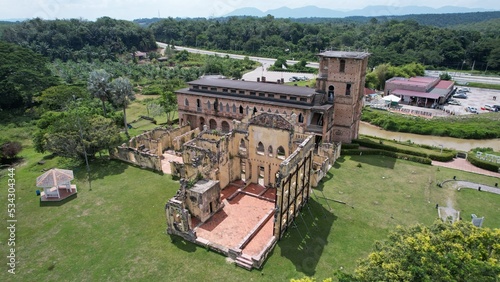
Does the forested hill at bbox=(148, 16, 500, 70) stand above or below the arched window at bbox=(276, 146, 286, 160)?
above

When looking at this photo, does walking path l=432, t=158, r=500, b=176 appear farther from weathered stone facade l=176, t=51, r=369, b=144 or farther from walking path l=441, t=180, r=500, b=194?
weathered stone facade l=176, t=51, r=369, b=144

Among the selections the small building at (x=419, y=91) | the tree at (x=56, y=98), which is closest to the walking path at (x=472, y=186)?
the small building at (x=419, y=91)

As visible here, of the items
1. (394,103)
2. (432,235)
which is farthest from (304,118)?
(394,103)

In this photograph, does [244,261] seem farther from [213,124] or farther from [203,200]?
[213,124]

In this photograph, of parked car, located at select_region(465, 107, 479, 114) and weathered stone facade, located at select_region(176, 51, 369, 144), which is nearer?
weathered stone facade, located at select_region(176, 51, 369, 144)

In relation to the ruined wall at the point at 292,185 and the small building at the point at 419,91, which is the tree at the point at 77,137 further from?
the small building at the point at 419,91

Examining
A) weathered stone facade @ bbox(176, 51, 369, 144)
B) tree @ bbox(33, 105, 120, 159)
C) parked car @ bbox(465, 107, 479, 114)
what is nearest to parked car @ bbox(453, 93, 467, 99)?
parked car @ bbox(465, 107, 479, 114)

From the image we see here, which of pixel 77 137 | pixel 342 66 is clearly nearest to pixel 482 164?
pixel 342 66

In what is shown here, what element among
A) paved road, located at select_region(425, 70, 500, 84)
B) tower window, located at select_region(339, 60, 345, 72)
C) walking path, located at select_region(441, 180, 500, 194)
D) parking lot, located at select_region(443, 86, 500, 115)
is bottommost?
parking lot, located at select_region(443, 86, 500, 115)
